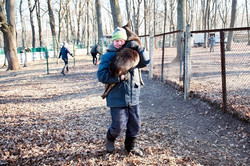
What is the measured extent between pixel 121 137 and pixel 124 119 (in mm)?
1217

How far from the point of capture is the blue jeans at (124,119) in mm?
3150

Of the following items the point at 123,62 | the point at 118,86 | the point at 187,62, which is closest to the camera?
the point at 123,62

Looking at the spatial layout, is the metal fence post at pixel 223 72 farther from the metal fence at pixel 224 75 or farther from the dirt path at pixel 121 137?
Result: the dirt path at pixel 121 137

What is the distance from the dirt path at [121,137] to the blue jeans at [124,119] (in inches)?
18.9

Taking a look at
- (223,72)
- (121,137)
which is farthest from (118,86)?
(223,72)

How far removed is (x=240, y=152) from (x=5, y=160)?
3780 mm

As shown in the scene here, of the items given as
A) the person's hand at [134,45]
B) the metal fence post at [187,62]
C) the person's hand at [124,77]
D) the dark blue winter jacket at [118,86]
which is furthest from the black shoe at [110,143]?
the metal fence post at [187,62]

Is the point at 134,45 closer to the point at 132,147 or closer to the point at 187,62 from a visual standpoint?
the point at 132,147

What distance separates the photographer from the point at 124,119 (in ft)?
10.5

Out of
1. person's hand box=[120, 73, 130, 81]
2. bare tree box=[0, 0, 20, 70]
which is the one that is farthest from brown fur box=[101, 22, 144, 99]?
bare tree box=[0, 0, 20, 70]

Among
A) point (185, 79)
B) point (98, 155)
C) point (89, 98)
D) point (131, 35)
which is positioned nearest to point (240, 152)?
point (98, 155)

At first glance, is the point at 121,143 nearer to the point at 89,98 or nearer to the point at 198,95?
the point at 198,95

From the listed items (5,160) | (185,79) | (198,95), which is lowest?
(5,160)

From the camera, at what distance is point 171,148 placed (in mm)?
3822
